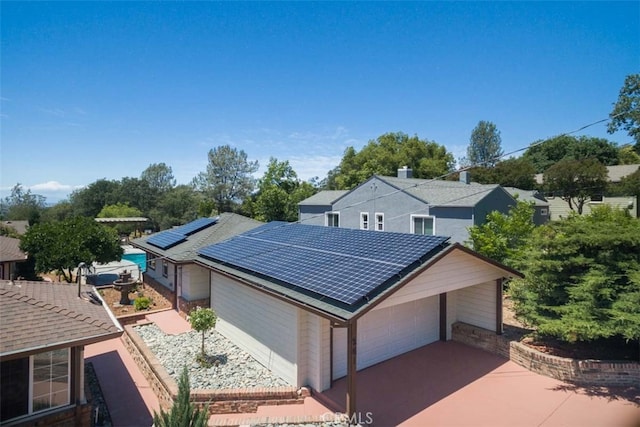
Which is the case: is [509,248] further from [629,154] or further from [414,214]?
[629,154]

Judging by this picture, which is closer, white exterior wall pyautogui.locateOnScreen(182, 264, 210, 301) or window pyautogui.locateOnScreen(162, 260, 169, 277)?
white exterior wall pyautogui.locateOnScreen(182, 264, 210, 301)

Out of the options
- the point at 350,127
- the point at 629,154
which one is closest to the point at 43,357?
the point at 350,127

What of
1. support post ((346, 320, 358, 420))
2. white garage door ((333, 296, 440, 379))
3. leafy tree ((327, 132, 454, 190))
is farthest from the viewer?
leafy tree ((327, 132, 454, 190))

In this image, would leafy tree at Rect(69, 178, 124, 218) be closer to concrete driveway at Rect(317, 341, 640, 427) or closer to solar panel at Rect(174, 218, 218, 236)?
solar panel at Rect(174, 218, 218, 236)

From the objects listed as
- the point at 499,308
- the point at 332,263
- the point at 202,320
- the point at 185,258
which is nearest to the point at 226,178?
the point at 185,258

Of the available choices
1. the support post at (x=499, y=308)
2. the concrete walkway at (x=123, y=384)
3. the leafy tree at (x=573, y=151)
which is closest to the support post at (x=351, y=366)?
the concrete walkway at (x=123, y=384)

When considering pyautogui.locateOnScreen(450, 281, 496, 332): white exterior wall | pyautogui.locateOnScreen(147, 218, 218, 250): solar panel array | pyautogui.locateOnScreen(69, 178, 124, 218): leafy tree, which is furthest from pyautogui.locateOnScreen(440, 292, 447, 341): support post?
pyautogui.locateOnScreen(69, 178, 124, 218): leafy tree

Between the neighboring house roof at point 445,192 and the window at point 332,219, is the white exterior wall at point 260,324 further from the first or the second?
the window at point 332,219

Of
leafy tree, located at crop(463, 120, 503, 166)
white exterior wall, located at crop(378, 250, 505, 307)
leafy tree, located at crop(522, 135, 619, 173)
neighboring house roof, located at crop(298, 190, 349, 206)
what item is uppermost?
leafy tree, located at crop(463, 120, 503, 166)
